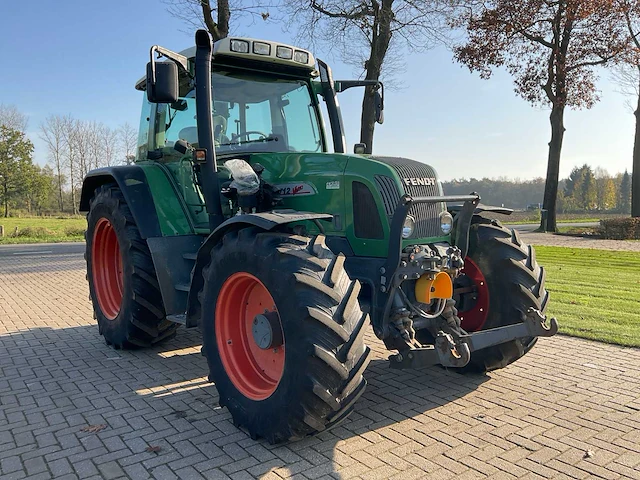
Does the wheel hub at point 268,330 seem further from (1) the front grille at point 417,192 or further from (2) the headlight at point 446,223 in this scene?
(2) the headlight at point 446,223

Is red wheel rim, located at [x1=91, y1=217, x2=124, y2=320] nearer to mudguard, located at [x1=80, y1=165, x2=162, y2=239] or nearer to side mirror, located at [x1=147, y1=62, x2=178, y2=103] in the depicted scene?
mudguard, located at [x1=80, y1=165, x2=162, y2=239]

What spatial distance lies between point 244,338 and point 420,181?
1.79m

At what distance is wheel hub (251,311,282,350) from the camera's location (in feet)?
11.5

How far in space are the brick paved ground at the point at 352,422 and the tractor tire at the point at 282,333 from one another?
268 millimetres

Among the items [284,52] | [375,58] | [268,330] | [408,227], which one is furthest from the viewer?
[375,58]

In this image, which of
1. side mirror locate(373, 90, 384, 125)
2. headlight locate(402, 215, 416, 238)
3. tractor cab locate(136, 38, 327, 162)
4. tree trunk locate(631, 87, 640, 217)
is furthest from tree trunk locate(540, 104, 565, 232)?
headlight locate(402, 215, 416, 238)

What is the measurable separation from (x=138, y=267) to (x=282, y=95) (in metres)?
2.18

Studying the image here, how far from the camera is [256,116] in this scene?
4984 millimetres

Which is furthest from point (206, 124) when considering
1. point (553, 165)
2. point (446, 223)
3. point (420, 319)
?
point (553, 165)

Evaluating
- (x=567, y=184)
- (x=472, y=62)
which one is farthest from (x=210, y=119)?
(x=567, y=184)

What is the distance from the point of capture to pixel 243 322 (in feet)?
13.1

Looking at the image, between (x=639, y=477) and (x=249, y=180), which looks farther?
(x=249, y=180)

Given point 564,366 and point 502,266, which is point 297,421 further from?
point 564,366

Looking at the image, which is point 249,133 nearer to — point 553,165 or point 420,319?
point 420,319
